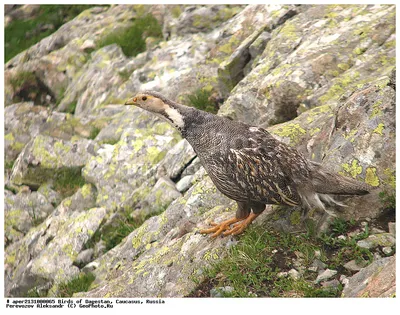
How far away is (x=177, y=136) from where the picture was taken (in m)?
12.0

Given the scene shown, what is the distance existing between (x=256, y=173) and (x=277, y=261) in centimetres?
122

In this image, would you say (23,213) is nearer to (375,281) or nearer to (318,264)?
(318,264)

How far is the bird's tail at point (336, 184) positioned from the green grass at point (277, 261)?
0.43 metres

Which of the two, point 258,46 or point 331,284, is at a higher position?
point 331,284

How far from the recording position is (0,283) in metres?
9.34

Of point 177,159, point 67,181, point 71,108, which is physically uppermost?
point 177,159

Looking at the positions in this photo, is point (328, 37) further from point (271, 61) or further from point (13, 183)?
point (13, 183)

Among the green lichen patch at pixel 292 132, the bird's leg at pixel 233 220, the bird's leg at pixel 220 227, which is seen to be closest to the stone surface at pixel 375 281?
the bird's leg at pixel 233 220

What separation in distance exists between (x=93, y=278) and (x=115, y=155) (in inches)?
137

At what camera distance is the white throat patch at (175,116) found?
7.98 meters

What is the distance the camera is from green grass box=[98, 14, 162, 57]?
52.7 ft

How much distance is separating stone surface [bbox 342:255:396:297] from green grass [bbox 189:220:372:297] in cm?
21

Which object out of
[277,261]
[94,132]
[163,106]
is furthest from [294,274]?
[94,132]
